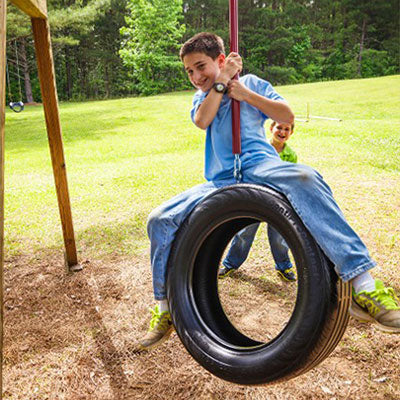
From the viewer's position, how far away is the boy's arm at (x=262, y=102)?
2.09 meters

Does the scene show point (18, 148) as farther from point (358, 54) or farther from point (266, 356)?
point (358, 54)

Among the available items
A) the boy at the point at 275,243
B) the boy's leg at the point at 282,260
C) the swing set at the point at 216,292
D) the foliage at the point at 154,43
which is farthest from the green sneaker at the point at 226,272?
the foliage at the point at 154,43

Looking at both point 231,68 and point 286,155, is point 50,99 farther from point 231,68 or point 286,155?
point 286,155

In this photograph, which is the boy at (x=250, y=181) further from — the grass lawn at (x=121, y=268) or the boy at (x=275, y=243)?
the boy at (x=275, y=243)

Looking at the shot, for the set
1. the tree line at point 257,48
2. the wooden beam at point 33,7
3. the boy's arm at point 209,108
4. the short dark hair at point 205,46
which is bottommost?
the tree line at point 257,48

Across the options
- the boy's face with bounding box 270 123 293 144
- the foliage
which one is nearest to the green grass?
the boy's face with bounding box 270 123 293 144

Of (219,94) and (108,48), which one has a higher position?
(219,94)

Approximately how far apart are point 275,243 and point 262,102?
166 cm

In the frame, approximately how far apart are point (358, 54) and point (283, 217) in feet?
138

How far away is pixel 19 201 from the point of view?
22.4 feet

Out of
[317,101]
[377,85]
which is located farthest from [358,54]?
[317,101]

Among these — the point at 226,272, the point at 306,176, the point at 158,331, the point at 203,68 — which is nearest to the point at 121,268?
the point at 226,272

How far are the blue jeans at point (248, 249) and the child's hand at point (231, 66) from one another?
5.18 ft

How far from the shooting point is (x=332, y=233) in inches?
69.4
